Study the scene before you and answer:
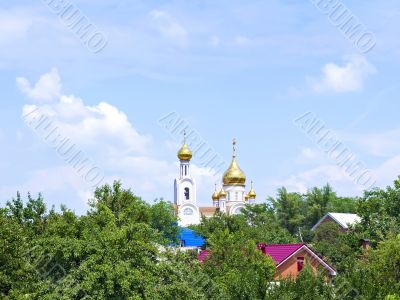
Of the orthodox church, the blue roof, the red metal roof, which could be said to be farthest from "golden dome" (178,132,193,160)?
the red metal roof

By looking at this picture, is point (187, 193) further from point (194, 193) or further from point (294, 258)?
point (294, 258)

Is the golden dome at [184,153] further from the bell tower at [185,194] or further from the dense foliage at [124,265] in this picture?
the dense foliage at [124,265]

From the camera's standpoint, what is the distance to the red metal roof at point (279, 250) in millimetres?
42991

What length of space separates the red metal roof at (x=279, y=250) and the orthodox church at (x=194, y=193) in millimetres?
54413

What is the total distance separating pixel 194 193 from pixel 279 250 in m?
62.1

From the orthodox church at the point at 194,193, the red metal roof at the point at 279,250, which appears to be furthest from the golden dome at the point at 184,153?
the red metal roof at the point at 279,250

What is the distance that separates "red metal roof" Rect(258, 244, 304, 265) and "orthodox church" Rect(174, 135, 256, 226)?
54413 mm

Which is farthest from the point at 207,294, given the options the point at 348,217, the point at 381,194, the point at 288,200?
the point at 288,200

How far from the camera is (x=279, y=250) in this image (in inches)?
1745

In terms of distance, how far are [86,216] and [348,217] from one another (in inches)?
2107

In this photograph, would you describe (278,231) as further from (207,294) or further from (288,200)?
(207,294)

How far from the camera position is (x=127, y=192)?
31234 mm

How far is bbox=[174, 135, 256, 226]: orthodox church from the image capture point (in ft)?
335

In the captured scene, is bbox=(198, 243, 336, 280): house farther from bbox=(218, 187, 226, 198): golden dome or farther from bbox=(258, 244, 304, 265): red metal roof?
bbox=(218, 187, 226, 198): golden dome
